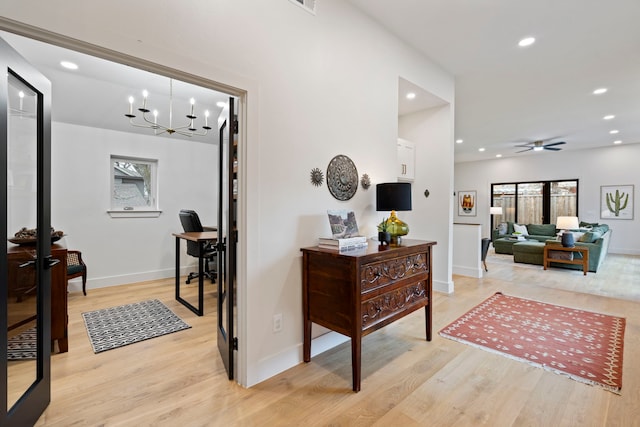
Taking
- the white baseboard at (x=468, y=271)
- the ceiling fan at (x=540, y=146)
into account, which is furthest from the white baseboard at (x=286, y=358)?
the ceiling fan at (x=540, y=146)

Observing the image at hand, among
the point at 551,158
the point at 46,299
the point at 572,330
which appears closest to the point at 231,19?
the point at 46,299

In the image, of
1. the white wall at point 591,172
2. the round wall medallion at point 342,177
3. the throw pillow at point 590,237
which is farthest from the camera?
the white wall at point 591,172

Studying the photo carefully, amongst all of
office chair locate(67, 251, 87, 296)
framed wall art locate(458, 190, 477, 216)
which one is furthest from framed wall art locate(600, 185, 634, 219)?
office chair locate(67, 251, 87, 296)

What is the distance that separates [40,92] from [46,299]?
3.87 ft

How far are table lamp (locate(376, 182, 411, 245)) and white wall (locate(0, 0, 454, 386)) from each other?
0.21 meters

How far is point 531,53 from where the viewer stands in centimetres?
351

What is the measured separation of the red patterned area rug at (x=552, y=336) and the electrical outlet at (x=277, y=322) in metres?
1.67

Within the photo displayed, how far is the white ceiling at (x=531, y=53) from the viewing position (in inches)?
109

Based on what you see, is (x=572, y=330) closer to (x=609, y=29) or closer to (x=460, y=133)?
(x=609, y=29)

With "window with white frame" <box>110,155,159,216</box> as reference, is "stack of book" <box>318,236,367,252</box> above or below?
below

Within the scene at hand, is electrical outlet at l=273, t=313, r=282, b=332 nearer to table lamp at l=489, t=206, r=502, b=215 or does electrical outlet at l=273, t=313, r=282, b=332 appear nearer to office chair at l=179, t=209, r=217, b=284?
office chair at l=179, t=209, r=217, b=284

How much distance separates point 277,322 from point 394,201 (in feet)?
4.71

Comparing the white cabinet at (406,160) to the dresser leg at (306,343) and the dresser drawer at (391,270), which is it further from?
the dresser leg at (306,343)

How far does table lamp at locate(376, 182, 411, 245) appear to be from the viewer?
2641 mm
